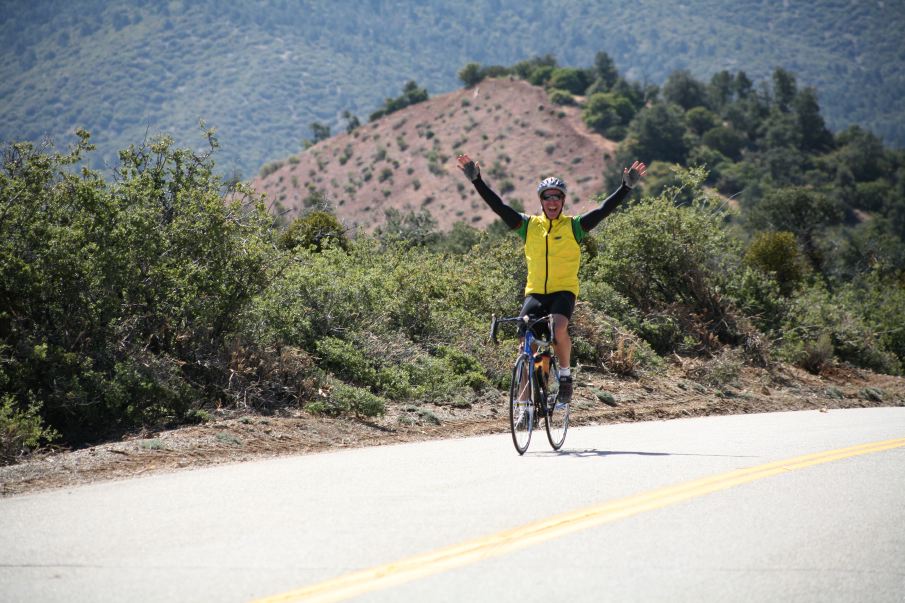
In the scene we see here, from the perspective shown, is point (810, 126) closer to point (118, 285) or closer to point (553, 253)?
point (553, 253)

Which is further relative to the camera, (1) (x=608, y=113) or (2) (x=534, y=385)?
(1) (x=608, y=113)

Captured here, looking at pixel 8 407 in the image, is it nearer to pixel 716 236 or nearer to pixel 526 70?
pixel 716 236

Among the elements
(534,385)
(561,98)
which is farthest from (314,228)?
(561,98)

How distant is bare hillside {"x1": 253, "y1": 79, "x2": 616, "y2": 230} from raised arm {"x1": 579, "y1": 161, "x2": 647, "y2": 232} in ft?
254

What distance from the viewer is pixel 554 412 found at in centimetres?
968

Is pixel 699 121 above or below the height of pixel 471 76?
below

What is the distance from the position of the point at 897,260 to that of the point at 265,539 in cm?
6609

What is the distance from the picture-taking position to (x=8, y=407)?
8.55 meters

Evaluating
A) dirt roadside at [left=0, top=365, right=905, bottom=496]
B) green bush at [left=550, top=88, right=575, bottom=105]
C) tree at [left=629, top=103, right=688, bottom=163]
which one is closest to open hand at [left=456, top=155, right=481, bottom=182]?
dirt roadside at [left=0, top=365, right=905, bottom=496]

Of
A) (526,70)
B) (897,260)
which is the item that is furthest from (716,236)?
(526,70)

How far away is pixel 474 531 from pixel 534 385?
11.7 ft

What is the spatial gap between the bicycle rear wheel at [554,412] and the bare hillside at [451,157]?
3064 inches

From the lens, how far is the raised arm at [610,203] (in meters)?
9.27

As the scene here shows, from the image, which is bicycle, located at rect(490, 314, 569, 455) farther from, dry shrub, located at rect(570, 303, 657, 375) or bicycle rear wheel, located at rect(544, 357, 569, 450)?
dry shrub, located at rect(570, 303, 657, 375)
